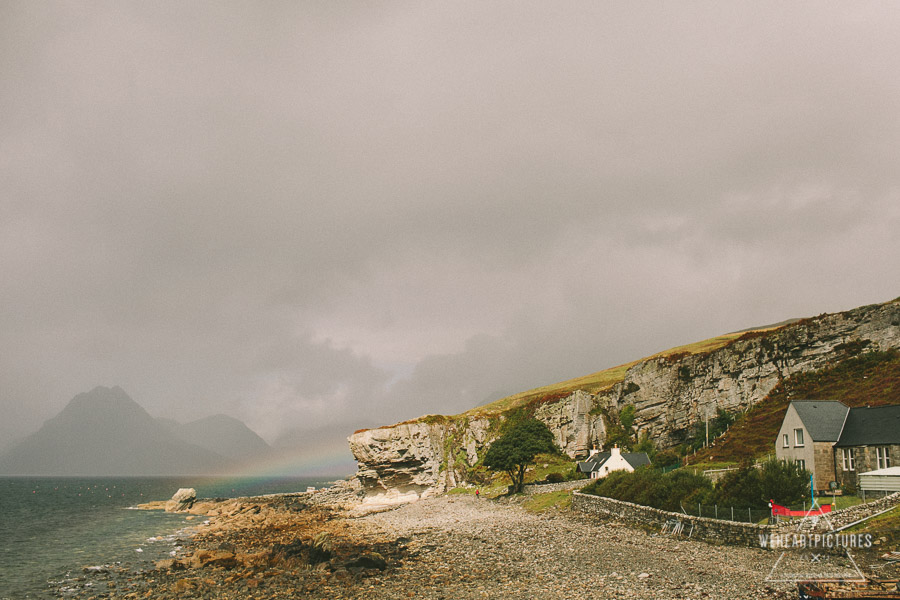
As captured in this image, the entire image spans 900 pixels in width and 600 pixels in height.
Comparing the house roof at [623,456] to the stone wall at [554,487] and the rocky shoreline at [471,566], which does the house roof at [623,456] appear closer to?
the stone wall at [554,487]

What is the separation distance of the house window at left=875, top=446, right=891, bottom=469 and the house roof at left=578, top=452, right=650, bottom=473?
117 ft

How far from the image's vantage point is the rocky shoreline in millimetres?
23156

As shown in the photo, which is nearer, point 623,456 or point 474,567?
point 474,567

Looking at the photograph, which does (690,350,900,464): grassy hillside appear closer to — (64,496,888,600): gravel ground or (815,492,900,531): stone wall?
(64,496,888,600): gravel ground

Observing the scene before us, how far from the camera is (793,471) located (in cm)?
3034

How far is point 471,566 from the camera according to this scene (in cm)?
2975

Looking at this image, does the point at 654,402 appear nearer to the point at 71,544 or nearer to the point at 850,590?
the point at 850,590

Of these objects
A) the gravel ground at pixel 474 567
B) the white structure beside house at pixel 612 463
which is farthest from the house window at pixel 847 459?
the white structure beside house at pixel 612 463

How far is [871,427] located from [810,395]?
27.9 m

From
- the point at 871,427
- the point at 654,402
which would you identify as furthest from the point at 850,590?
the point at 654,402

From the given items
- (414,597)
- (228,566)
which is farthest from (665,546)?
(228,566)

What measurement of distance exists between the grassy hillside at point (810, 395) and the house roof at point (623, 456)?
8.58 m

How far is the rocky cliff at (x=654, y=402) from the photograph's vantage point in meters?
67.2

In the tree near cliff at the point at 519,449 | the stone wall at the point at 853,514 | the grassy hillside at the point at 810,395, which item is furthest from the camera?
the tree near cliff at the point at 519,449
